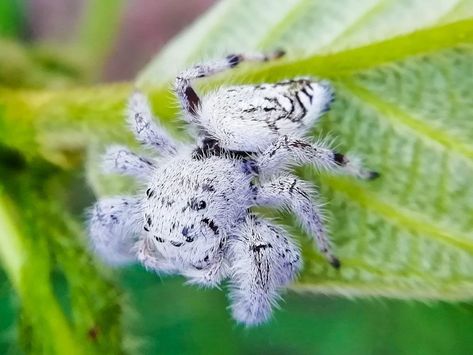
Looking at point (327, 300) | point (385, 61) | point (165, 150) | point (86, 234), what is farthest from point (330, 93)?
point (327, 300)

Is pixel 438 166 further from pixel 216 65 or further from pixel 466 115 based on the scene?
pixel 216 65

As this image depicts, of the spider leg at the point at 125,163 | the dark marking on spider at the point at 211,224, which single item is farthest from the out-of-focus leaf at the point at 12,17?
the dark marking on spider at the point at 211,224

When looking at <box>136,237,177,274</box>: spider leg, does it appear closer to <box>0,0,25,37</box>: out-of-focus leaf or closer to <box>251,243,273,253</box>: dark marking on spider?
<box>251,243,273,253</box>: dark marking on spider

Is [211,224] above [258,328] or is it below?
above

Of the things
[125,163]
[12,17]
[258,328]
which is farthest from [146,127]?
[12,17]

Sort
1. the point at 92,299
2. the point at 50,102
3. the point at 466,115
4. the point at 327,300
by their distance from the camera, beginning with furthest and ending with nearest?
the point at 327,300, the point at 50,102, the point at 92,299, the point at 466,115

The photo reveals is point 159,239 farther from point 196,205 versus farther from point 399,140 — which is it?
point 399,140

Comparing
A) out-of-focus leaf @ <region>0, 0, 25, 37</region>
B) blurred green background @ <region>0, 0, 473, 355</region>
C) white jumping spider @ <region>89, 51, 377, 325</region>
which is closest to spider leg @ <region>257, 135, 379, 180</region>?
white jumping spider @ <region>89, 51, 377, 325</region>
